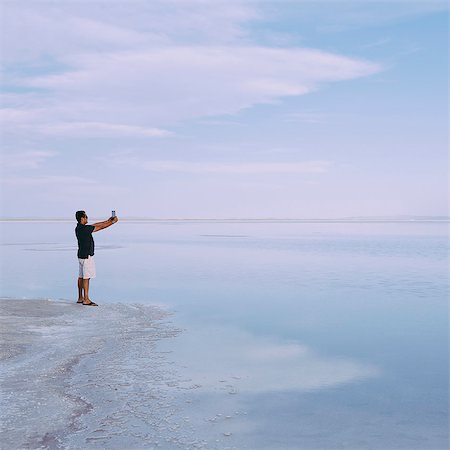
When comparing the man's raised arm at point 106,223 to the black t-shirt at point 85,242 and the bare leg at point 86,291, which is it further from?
the bare leg at point 86,291

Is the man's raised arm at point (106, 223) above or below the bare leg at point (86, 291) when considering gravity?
above

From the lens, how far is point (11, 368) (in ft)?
25.1

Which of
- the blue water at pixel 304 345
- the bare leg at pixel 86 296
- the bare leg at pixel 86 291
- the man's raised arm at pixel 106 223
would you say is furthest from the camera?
the bare leg at pixel 86 291

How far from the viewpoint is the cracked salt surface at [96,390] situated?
17.5 feet

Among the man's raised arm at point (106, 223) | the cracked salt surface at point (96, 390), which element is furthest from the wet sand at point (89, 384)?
the man's raised arm at point (106, 223)

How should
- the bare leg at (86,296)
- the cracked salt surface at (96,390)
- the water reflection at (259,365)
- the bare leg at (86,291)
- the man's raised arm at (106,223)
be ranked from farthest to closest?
1. the bare leg at (86,291)
2. the bare leg at (86,296)
3. the man's raised arm at (106,223)
4. the water reflection at (259,365)
5. the cracked salt surface at (96,390)

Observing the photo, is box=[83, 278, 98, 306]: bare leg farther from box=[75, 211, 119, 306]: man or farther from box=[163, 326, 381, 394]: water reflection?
box=[163, 326, 381, 394]: water reflection

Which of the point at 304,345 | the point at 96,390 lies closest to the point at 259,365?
the point at 304,345

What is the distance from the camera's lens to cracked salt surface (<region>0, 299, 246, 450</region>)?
5.32 metres

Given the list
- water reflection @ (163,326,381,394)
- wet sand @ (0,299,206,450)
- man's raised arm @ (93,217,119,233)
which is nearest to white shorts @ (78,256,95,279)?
man's raised arm @ (93,217,119,233)

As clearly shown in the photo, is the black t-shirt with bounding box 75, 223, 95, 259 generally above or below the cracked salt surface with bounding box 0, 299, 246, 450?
above

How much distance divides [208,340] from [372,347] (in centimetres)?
266

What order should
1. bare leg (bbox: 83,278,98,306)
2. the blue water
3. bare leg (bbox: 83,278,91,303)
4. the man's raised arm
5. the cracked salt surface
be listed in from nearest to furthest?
the cracked salt surface < the blue water < the man's raised arm < bare leg (bbox: 83,278,98,306) < bare leg (bbox: 83,278,91,303)

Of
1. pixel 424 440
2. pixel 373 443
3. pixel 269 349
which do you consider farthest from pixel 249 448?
pixel 269 349
